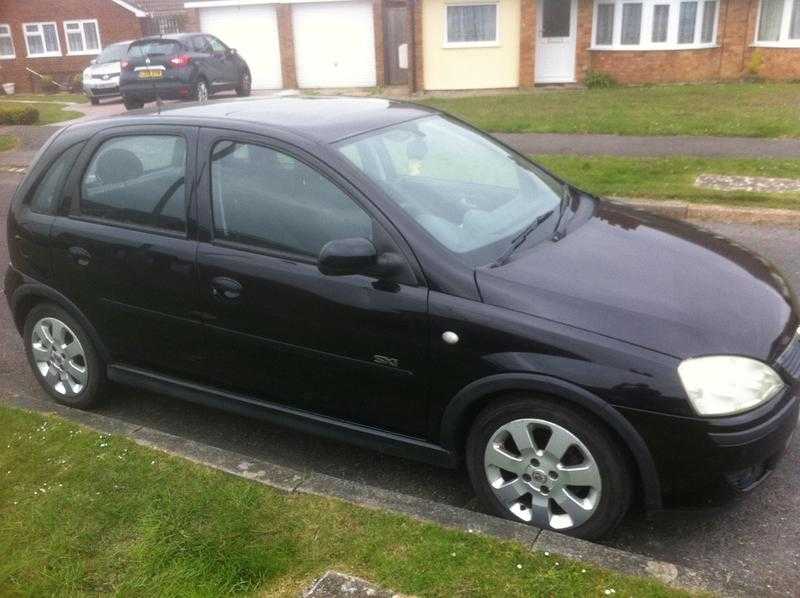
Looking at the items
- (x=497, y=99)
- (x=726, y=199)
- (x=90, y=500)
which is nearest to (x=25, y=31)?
(x=497, y=99)

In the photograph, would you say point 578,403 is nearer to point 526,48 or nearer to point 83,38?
point 526,48

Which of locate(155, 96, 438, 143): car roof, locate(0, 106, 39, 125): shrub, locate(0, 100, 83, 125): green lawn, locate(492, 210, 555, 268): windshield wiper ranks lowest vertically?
locate(0, 100, 83, 125): green lawn

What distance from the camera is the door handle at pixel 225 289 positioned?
382cm

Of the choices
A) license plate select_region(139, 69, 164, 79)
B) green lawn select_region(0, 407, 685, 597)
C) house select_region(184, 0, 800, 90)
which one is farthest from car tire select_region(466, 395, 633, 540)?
house select_region(184, 0, 800, 90)

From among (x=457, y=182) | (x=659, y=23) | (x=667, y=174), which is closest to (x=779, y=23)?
(x=659, y=23)

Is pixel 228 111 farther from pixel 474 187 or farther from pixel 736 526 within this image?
pixel 736 526

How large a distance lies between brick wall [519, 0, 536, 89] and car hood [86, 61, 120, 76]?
36.8ft

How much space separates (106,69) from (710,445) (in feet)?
76.3

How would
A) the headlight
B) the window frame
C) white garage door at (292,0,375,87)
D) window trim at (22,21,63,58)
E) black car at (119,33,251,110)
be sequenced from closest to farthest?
the headlight, the window frame, black car at (119,33,251,110), white garage door at (292,0,375,87), window trim at (22,21,63,58)

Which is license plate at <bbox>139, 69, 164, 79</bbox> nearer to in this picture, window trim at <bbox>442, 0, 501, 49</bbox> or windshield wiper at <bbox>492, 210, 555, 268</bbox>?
window trim at <bbox>442, 0, 501, 49</bbox>

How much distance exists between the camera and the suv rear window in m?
19.8

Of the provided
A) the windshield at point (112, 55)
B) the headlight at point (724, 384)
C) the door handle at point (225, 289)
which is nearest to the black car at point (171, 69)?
the windshield at point (112, 55)

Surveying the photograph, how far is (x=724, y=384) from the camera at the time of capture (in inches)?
118

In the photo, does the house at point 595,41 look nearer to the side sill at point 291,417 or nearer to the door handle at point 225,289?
the side sill at point 291,417
